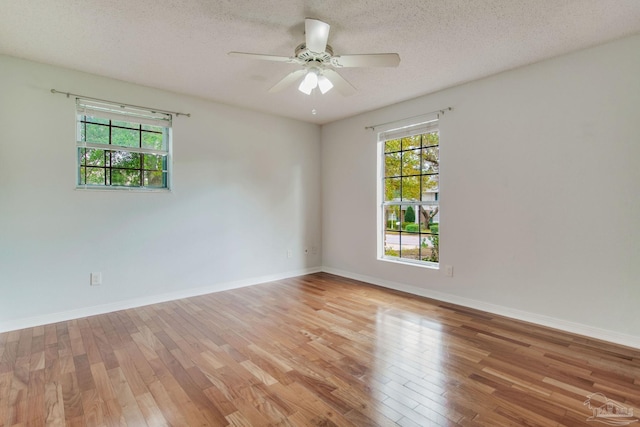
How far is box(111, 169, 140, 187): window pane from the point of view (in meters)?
3.47

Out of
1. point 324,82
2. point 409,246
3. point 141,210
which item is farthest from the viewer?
point 409,246

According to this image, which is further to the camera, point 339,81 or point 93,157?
point 93,157

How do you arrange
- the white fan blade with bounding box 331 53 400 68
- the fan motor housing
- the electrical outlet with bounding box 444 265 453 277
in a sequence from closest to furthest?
the white fan blade with bounding box 331 53 400 68 → the fan motor housing → the electrical outlet with bounding box 444 265 453 277

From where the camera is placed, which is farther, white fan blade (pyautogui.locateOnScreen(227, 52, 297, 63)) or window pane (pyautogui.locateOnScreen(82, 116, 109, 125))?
window pane (pyautogui.locateOnScreen(82, 116, 109, 125))

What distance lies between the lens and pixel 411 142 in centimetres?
415

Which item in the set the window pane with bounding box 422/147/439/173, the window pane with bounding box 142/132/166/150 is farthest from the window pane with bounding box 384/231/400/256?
the window pane with bounding box 142/132/166/150

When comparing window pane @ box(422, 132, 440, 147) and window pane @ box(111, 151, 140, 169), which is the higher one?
window pane @ box(422, 132, 440, 147)

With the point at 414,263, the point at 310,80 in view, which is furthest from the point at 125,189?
the point at 414,263

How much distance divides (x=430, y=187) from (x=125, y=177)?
3676mm

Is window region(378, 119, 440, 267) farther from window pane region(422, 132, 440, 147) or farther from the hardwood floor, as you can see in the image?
the hardwood floor

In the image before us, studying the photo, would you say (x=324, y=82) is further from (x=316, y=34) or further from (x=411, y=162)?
(x=411, y=162)

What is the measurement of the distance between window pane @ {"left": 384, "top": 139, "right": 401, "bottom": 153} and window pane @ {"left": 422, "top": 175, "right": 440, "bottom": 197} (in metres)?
0.62

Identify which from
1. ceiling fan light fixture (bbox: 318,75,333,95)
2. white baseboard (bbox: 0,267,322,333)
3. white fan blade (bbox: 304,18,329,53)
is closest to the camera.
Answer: white fan blade (bbox: 304,18,329,53)

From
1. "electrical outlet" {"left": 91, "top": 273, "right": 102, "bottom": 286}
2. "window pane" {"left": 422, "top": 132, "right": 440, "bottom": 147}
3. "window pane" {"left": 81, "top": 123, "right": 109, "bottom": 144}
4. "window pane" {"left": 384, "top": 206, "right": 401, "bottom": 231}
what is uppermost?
"window pane" {"left": 422, "top": 132, "right": 440, "bottom": 147}
